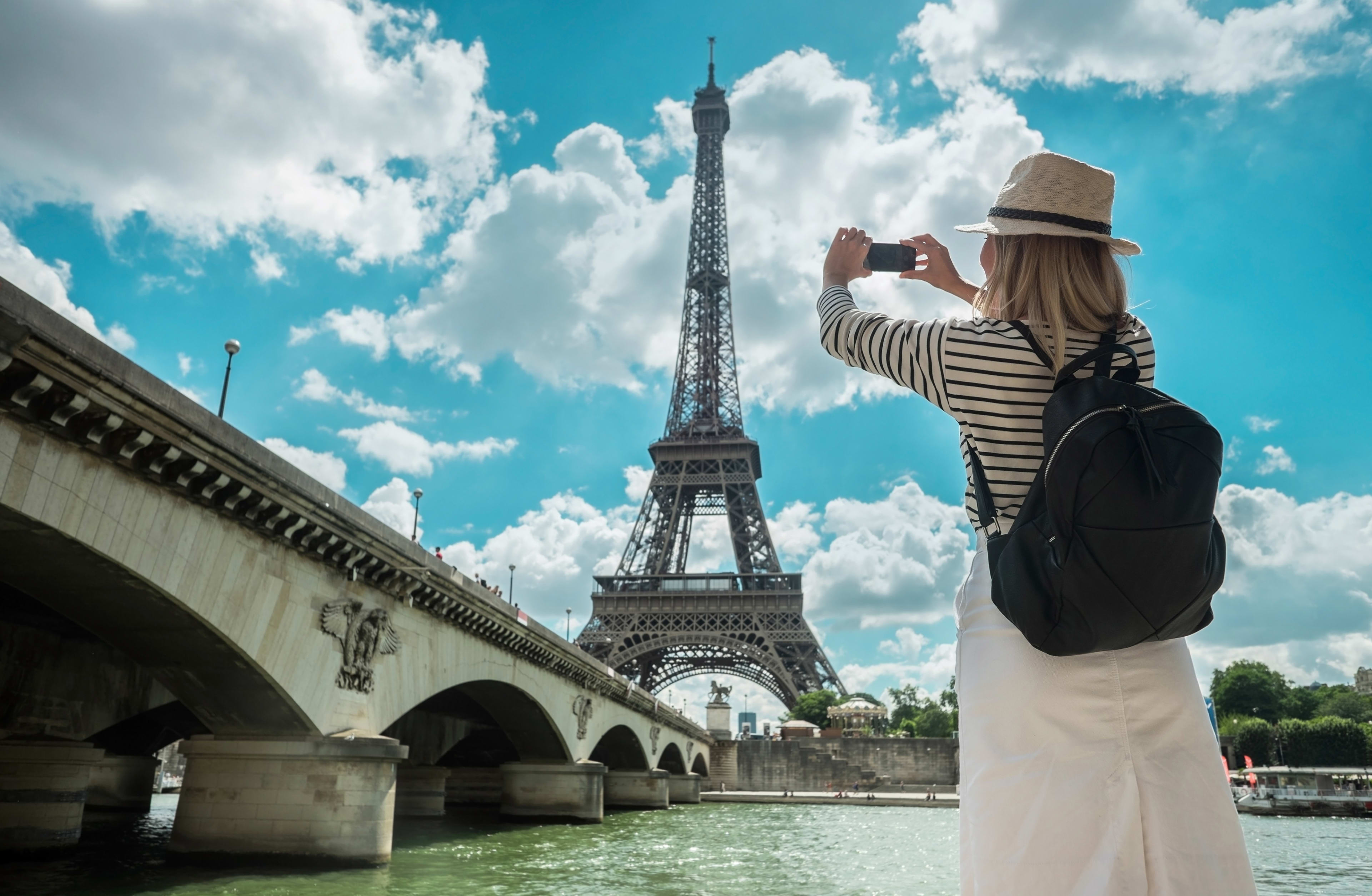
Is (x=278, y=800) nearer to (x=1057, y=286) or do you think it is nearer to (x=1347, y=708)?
(x=1057, y=286)

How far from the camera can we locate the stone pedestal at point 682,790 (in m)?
55.0

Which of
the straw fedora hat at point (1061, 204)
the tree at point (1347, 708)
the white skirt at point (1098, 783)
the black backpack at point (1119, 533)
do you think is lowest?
the white skirt at point (1098, 783)

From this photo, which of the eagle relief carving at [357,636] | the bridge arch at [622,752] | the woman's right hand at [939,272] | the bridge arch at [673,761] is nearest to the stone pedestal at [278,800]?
the eagle relief carving at [357,636]

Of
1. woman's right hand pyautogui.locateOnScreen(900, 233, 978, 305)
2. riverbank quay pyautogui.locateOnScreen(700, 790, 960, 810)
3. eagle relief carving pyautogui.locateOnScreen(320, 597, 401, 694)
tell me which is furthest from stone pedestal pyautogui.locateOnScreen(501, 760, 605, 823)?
woman's right hand pyautogui.locateOnScreen(900, 233, 978, 305)

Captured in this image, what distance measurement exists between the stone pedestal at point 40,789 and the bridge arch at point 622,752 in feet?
76.8

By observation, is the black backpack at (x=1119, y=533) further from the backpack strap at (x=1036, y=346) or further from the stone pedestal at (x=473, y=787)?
the stone pedestal at (x=473, y=787)

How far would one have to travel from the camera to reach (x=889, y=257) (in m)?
3.32

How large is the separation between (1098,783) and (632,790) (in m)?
44.4

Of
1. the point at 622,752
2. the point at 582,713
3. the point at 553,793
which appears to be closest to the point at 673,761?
the point at 622,752

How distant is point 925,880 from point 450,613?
10758 mm

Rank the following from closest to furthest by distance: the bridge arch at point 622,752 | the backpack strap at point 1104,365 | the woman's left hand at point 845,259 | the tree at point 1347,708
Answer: the backpack strap at point 1104,365 → the woman's left hand at point 845,259 → the bridge arch at point 622,752 → the tree at point 1347,708

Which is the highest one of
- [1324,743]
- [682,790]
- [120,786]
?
[1324,743]

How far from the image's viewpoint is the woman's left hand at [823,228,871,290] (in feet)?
10.5

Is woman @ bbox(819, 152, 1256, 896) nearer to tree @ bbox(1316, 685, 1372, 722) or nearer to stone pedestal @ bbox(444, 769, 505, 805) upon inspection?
stone pedestal @ bbox(444, 769, 505, 805)
